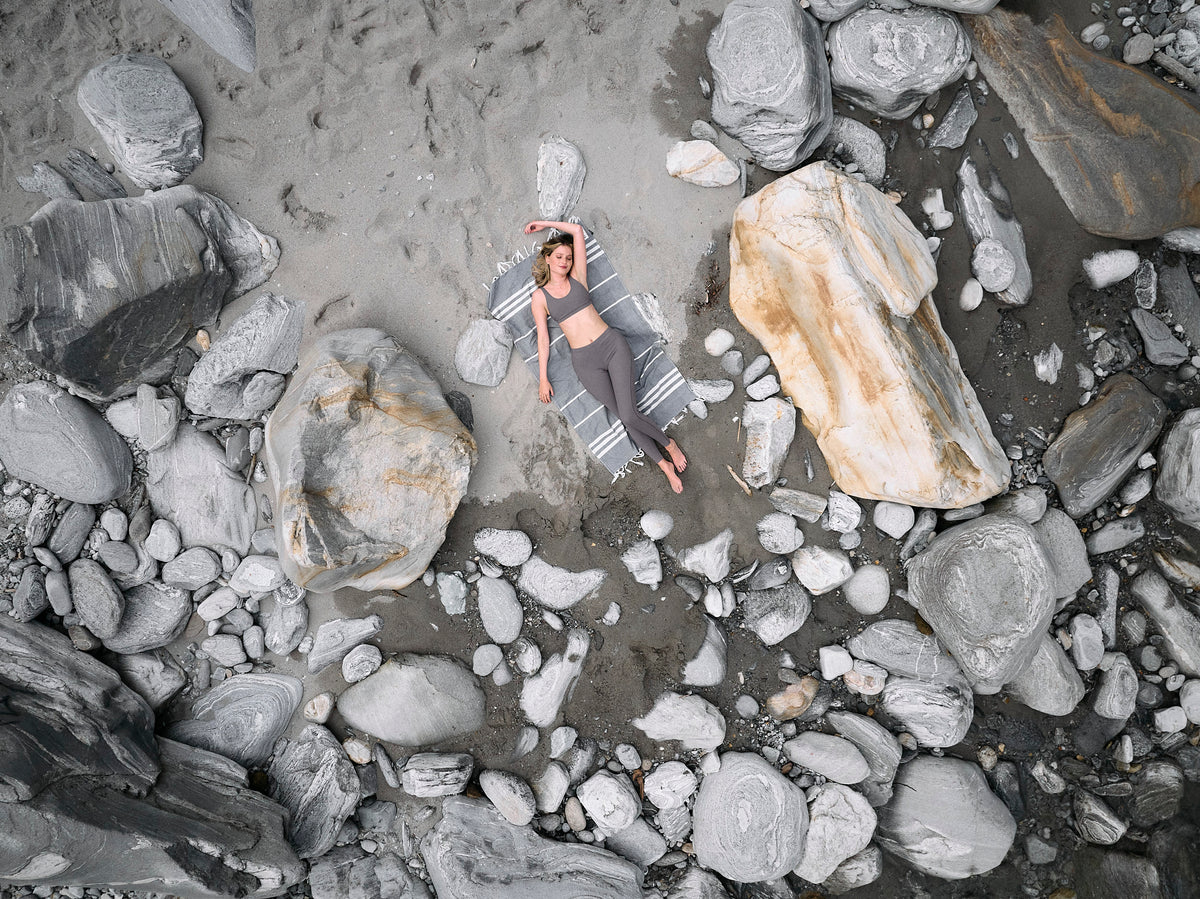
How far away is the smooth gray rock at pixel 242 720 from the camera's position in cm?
389

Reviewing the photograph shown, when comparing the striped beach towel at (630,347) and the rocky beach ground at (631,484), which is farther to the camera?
the striped beach towel at (630,347)

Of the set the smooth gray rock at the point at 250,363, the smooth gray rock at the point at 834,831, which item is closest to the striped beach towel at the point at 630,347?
the smooth gray rock at the point at 250,363

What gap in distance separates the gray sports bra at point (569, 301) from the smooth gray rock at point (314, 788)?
288 cm

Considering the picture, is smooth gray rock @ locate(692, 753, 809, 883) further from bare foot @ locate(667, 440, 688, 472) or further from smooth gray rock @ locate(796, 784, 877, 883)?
bare foot @ locate(667, 440, 688, 472)

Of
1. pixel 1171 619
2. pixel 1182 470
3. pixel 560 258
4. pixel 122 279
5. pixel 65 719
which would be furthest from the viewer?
pixel 1171 619

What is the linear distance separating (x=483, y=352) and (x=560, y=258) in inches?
28.3

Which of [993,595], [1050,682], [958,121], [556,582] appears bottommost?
[1050,682]

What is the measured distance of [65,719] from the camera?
11.2 ft

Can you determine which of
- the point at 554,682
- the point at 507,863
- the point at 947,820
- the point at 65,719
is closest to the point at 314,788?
the point at 507,863

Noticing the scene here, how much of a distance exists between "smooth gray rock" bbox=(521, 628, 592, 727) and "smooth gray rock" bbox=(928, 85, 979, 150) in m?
3.67

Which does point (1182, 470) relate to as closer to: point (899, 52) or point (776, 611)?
point (776, 611)

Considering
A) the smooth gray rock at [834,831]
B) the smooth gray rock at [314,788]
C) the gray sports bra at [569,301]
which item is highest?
the gray sports bra at [569,301]

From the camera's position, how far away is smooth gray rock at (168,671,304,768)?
12.8ft

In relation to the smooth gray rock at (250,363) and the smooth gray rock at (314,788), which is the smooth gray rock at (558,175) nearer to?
the smooth gray rock at (250,363)
